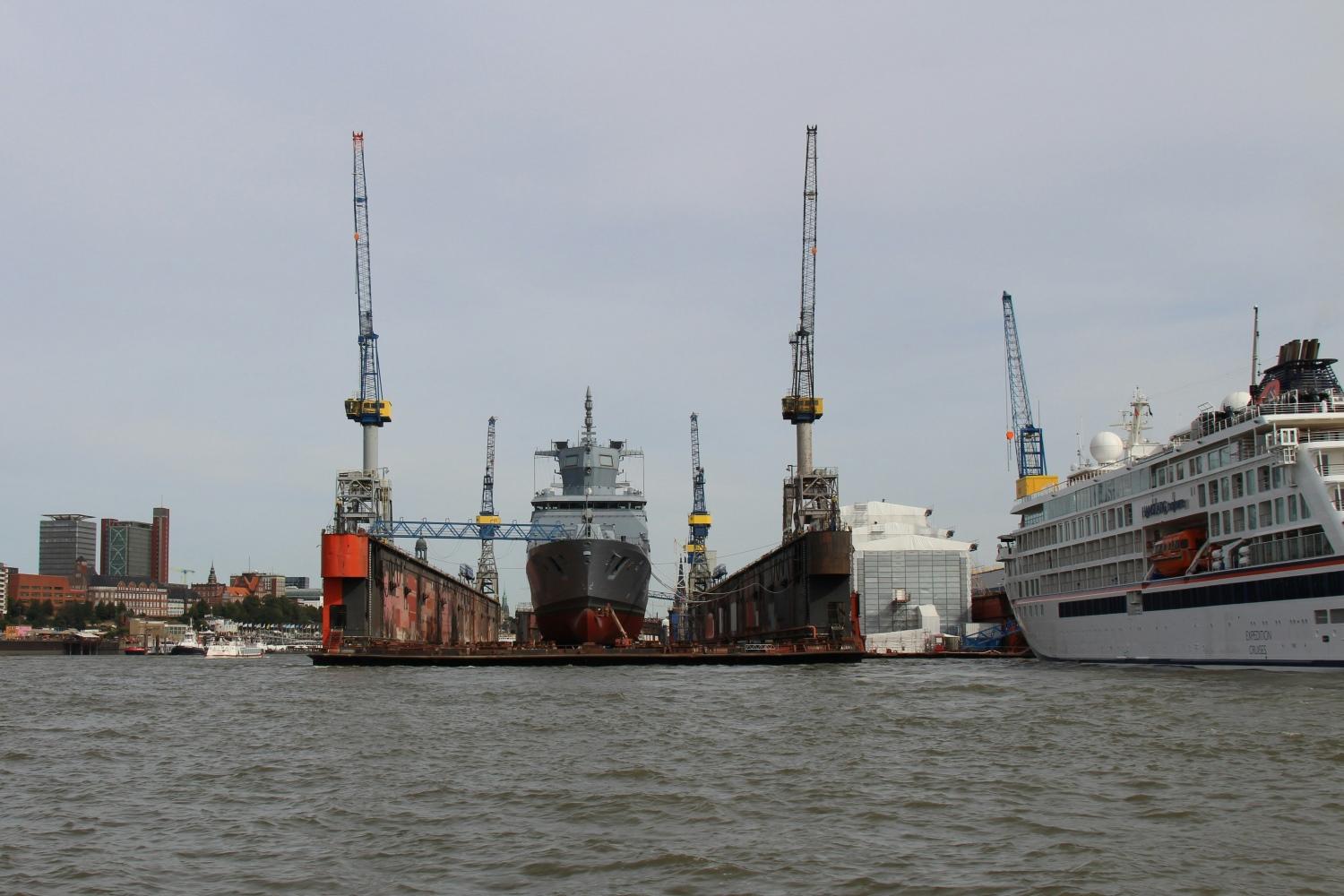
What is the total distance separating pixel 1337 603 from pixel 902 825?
1486 inches

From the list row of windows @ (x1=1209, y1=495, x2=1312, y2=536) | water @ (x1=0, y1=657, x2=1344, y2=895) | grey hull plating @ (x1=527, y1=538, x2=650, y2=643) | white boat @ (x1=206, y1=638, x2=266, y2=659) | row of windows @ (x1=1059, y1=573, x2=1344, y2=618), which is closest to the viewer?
water @ (x1=0, y1=657, x2=1344, y2=895)

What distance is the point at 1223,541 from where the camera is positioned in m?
57.6

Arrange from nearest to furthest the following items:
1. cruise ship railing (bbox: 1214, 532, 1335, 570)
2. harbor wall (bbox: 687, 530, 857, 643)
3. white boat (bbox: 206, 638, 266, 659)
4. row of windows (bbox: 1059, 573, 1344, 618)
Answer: row of windows (bbox: 1059, 573, 1344, 618)
cruise ship railing (bbox: 1214, 532, 1335, 570)
harbor wall (bbox: 687, 530, 857, 643)
white boat (bbox: 206, 638, 266, 659)

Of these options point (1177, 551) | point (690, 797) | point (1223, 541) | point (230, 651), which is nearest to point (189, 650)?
point (230, 651)

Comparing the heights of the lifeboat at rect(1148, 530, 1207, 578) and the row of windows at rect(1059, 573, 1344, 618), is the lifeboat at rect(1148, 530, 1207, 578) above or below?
above

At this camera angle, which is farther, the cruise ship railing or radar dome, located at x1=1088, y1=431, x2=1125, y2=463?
radar dome, located at x1=1088, y1=431, x2=1125, y2=463

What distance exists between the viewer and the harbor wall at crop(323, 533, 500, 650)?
7375cm

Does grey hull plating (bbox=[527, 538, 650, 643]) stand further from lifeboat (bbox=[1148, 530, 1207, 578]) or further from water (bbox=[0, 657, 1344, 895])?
water (bbox=[0, 657, 1344, 895])

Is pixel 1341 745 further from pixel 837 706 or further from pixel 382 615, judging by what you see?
pixel 382 615

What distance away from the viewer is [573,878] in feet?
51.8

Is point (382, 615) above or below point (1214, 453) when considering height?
below

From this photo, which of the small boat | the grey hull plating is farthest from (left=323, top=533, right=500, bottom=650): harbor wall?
the small boat

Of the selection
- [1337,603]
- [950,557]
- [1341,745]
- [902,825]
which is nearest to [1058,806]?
[902,825]

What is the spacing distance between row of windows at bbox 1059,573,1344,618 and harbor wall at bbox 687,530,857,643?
15498mm
